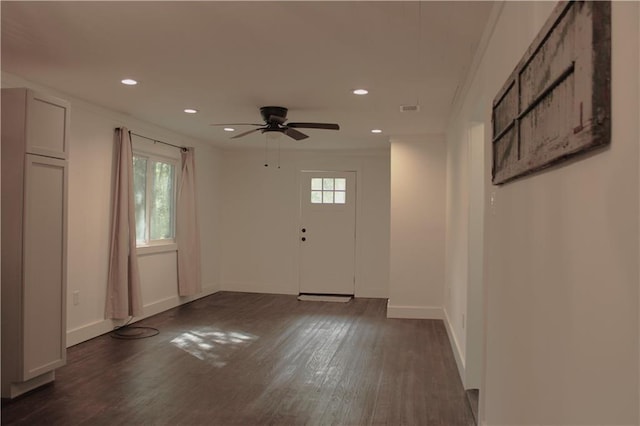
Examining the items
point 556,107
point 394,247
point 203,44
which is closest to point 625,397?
point 556,107

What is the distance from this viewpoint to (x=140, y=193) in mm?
6070

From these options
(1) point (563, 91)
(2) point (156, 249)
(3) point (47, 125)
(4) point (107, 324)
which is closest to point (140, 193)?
(2) point (156, 249)

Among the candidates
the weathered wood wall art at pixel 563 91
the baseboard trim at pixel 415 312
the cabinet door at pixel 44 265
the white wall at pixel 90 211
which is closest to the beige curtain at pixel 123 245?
the white wall at pixel 90 211

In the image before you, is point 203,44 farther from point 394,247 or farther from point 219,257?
point 219,257

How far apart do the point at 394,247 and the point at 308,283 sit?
205 cm

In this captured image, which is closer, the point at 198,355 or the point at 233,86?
the point at 233,86

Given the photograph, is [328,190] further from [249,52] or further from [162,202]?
[249,52]

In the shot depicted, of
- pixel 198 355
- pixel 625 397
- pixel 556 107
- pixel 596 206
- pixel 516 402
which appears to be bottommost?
pixel 198 355

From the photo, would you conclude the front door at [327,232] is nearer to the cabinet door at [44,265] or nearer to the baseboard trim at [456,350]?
the baseboard trim at [456,350]

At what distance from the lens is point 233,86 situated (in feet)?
13.4

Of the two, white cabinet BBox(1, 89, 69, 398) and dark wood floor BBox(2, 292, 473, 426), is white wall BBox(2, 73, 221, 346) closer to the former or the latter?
dark wood floor BBox(2, 292, 473, 426)

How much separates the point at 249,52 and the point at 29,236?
6.35ft

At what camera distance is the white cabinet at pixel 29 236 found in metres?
3.39

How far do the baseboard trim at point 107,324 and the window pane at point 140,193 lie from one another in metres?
0.86
